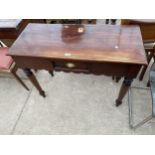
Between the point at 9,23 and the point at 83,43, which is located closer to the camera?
the point at 83,43

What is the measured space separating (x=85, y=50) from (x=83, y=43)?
0.28 ft

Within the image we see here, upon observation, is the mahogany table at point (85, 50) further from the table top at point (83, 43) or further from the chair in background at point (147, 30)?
the chair in background at point (147, 30)

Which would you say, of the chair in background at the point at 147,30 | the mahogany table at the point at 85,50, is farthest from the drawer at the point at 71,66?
the chair in background at the point at 147,30

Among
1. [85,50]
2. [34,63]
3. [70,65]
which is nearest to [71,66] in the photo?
[70,65]

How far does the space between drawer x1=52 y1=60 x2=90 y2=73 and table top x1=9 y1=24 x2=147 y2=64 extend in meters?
0.06

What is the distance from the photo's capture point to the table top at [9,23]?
1371 mm

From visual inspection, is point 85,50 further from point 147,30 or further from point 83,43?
point 147,30

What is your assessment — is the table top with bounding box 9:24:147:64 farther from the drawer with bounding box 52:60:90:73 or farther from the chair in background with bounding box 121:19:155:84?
the chair in background with bounding box 121:19:155:84

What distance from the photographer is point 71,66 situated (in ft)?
3.27

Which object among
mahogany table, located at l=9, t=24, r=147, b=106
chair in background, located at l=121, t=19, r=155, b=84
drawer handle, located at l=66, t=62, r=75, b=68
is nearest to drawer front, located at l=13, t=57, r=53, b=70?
mahogany table, located at l=9, t=24, r=147, b=106

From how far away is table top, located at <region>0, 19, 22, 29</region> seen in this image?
137 centimetres

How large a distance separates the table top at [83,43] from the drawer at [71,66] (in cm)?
6
